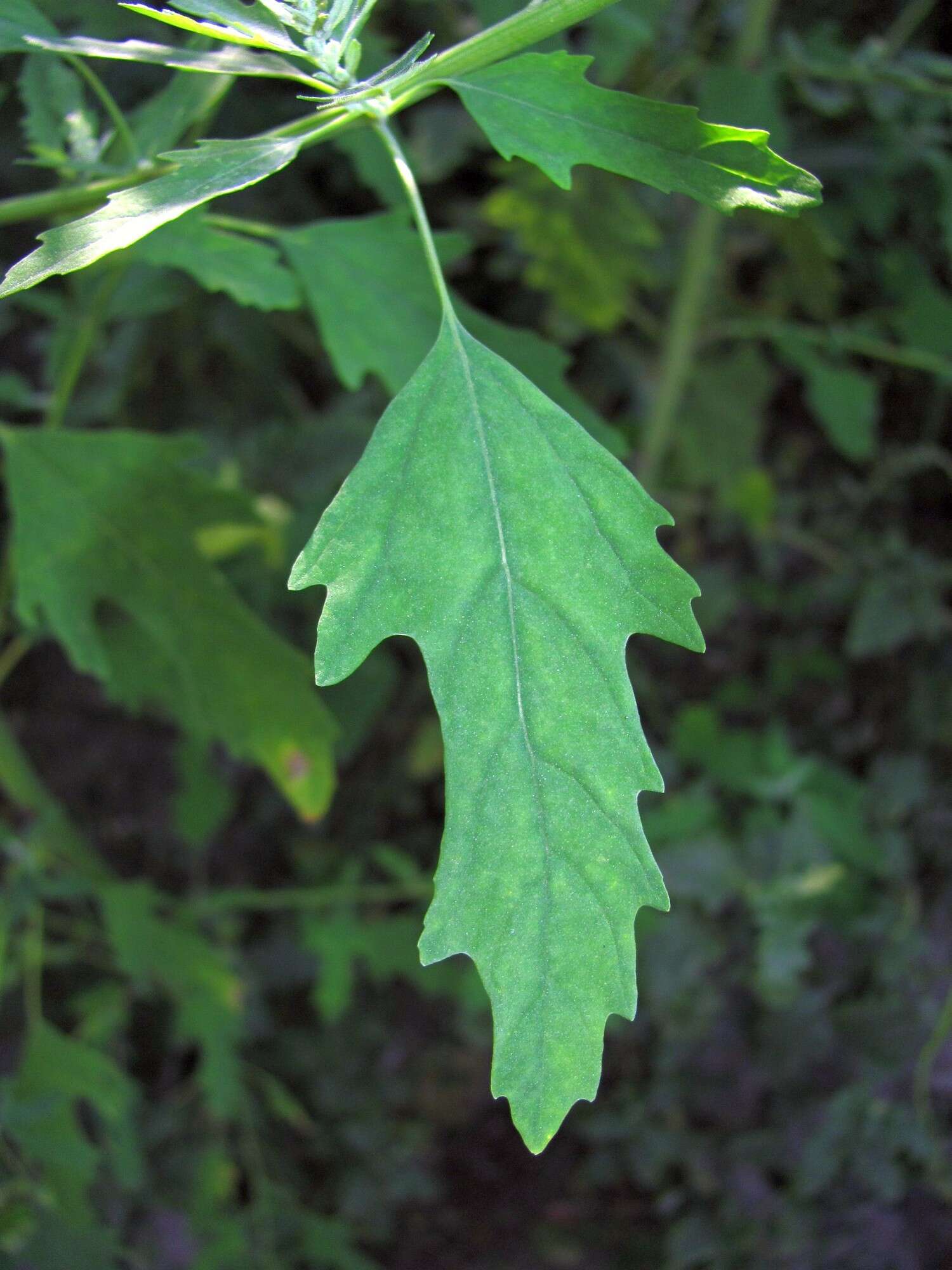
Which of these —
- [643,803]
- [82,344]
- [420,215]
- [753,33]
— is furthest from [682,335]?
[420,215]

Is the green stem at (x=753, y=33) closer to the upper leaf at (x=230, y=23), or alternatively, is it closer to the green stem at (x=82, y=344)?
the green stem at (x=82, y=344)

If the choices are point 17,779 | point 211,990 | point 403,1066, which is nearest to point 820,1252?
point 403,1066

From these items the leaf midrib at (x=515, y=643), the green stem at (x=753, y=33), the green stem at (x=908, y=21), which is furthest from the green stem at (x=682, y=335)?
the leaf midrib at (x=515, y=643)

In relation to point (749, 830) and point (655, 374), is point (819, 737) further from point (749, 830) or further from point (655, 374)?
point (655, 374)

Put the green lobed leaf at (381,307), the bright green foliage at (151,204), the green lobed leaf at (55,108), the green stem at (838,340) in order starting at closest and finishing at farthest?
1. the bright green foliage at (151,204)
2. the green lobed leaf at (55,108)
3. the green lobed leaf at (381,307)
4. the green stem at (838,340)

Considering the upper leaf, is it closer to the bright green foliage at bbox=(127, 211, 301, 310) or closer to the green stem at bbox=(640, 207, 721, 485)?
the bright green foliage at bbox=(127, 211, 301, 310)

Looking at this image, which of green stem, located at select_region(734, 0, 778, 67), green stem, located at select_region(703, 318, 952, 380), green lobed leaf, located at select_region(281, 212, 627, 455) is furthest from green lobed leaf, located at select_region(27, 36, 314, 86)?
green stem, located at select_region(703, 318, 952, 380)
